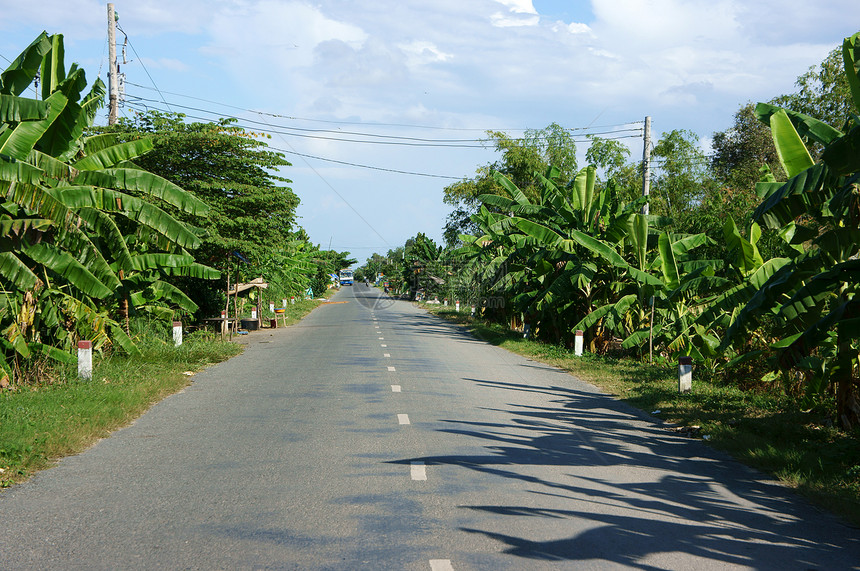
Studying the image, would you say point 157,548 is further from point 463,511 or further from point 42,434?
point 42,434

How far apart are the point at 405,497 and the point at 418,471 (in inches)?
37.4

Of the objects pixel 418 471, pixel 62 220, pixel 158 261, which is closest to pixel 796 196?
pixel 418 471

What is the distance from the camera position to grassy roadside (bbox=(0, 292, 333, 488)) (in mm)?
7973

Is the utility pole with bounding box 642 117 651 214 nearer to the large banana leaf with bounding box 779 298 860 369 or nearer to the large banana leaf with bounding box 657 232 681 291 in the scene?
the large banana leaf with bounding box 657 232 681 291

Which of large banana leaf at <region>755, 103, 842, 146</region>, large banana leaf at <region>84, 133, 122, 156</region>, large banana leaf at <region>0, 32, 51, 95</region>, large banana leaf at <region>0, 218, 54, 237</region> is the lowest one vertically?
large banana leaf at <region>0, 218, 54, 237</region>

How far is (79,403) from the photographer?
10.6 metres

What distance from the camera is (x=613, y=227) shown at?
20.3m

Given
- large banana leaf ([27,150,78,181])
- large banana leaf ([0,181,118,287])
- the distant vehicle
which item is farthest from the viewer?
the distant vehicle

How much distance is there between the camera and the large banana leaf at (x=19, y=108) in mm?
10656

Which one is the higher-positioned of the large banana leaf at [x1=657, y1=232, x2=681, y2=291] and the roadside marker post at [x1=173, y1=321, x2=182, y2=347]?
the large banana leaf at [x1=657, y1=232, x2=681, y2=291]

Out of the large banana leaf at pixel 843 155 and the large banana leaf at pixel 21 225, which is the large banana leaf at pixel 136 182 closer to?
the large banana leaf at pixel 21 225

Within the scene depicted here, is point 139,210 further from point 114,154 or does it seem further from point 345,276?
point 345,276

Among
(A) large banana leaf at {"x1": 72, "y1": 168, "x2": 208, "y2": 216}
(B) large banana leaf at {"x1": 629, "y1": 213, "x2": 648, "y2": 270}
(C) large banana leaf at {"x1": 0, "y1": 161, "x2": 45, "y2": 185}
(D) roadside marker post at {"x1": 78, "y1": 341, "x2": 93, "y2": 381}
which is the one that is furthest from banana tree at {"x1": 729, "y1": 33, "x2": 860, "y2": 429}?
(D) roadside marker post at {"x1": 78, "y1": 341, "x2": 93, "y2": 381}

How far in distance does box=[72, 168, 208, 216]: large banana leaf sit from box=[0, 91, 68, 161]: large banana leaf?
3.62ft
